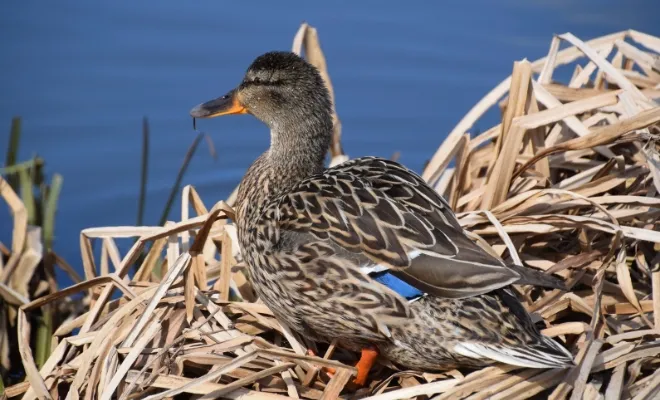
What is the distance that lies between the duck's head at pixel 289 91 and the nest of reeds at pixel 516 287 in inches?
20.4

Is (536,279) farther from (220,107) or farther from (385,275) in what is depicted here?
(220,107)

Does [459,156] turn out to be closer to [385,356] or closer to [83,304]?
[385,356]

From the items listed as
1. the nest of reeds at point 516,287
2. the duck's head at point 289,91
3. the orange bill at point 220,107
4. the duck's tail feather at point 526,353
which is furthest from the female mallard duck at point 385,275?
the orange bill at point 220,107

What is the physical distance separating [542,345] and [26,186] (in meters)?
2.55

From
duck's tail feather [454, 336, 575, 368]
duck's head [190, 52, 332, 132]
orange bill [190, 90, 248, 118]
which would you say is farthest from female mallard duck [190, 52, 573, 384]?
orange bill [190, 90, 248, 118]

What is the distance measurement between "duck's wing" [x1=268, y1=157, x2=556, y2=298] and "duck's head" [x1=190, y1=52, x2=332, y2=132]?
1.29ft

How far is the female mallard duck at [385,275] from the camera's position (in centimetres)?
329

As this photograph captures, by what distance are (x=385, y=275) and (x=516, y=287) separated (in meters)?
0.69

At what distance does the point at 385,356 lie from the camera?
11.7 feet

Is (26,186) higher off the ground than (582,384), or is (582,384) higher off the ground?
(26,186)

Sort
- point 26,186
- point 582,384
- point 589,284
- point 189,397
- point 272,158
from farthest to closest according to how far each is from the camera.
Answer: point 26,186 → point 272,158 → point 589,284 → point 189,397 → point 582,384

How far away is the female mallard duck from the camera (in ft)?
10.8

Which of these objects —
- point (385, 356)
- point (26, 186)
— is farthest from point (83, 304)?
point (385, 356)

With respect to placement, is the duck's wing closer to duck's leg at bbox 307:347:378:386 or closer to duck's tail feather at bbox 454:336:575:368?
duck's tail feather at bbox 454:336:575:368
